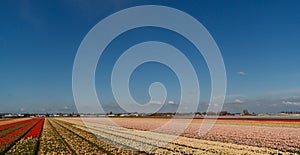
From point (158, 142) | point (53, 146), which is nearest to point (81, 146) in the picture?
point (53, 146)

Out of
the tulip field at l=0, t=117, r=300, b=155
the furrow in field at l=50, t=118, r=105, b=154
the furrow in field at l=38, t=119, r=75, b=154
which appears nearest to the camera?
the tulip field at l=0, t=117, r=300, b=155

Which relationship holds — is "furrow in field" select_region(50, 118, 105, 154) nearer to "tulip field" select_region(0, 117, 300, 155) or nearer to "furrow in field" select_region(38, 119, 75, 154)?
"tulip field" select_region(0, 117, 300, 155)

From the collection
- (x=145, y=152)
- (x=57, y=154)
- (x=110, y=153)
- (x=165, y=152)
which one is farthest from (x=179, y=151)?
(x=57, y=154)

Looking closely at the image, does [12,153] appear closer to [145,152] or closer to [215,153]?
[145,152]

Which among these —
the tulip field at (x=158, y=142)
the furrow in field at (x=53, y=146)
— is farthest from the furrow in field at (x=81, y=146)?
the furrow in field at (x=53, y=146)

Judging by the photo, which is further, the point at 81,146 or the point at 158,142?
the point at 158,142

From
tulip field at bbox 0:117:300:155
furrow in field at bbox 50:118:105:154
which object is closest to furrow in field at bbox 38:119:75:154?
tulip field at bbox 0:117:300:155

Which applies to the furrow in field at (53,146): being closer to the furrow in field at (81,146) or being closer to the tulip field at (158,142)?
the tulip field at (158,142)

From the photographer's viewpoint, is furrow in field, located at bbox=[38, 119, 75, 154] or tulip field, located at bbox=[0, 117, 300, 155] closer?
tulip field, located at bbox=[0, 117, 300, 155]

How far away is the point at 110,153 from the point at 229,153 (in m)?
6.75

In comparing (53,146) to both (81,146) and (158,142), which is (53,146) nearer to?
(81,146)

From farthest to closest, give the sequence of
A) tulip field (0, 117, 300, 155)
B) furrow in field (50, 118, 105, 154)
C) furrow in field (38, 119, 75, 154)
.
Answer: furrow in field (38, 119, 75, 154) < furrow in field (50, 118, 105, 154) < tulip field (0, 117, 300, 155)

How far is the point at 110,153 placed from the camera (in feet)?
56.5

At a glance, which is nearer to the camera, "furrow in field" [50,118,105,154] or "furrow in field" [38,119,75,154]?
"furrow in field" [50,118,105,154]
